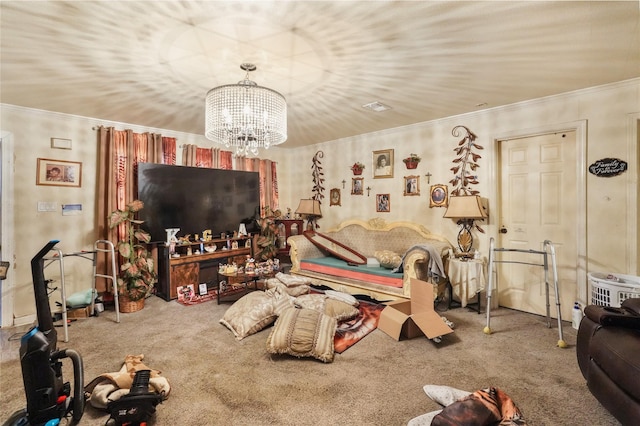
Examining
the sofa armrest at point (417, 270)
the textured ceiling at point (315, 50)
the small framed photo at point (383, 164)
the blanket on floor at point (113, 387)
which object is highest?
the textured ceiling at point (315, 50)

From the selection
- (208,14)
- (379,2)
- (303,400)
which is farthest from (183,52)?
(303,400)

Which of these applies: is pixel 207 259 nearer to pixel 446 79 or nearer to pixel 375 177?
pixel 375 177

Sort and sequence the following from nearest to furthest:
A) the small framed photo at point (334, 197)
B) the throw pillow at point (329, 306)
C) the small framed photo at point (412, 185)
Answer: the throw pillow at point (329, 306), the small framed photo at point (412, 185), the small framed photo at point (334, 197)

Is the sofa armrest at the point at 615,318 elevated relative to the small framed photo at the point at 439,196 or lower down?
lower down

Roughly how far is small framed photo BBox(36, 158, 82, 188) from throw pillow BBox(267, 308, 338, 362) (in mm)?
3299

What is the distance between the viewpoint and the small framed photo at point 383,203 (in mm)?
4798

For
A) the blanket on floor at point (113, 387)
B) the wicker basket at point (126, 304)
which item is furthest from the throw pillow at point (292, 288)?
the blanket on floor at point (113, 387)

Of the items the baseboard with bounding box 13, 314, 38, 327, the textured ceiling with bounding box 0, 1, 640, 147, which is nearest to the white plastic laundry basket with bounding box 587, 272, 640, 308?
the textured ceiling with bounding box 0, 1, 640, 147

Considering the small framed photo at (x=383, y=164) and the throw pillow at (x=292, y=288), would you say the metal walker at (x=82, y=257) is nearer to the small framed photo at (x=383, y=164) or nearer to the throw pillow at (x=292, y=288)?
the throw pillow at (x=292, y=288)

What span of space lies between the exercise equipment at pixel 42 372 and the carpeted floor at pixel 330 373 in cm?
37

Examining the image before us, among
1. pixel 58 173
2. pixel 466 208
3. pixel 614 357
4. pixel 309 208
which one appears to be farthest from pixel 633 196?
pixel 58 173

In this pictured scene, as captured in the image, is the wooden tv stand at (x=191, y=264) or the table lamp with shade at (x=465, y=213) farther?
the wooden tv stand at (x=191, y=264)

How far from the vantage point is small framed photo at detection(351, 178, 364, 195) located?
202 inches

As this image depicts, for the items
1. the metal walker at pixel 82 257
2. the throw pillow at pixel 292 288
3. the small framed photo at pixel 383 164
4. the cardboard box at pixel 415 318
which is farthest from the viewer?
the small framed photo at pixel 383 164
